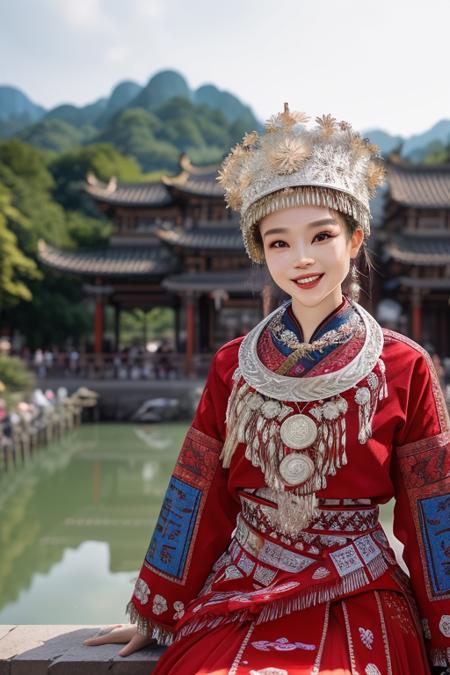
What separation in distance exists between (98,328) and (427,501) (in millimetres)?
17843

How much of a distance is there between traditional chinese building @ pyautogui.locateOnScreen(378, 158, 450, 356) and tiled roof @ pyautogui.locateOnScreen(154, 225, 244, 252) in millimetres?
4320

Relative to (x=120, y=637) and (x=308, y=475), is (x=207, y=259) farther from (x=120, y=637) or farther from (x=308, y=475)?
(x=308, y=475)

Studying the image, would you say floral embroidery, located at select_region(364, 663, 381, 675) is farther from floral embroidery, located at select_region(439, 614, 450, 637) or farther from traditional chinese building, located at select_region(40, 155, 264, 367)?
traditional chinese building, located at select_region(40, 155, 264, 367)

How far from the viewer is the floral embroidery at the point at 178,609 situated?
1.92 m

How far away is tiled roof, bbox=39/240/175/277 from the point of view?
19203mm

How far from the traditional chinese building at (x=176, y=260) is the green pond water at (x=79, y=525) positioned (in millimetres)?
5754

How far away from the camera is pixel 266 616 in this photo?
1.68m

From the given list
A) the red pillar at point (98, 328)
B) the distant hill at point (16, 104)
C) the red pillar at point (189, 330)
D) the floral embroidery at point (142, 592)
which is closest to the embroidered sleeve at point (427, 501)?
the floral embroidery at point (142, 592)

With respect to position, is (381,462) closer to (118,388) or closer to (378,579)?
(378,579)

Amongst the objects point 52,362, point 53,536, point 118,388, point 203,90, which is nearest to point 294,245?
point 53,536

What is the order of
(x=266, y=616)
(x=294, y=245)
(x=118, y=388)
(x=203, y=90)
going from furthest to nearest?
(x=203, y=90) → (x=118, y=388) → (x=294, y=245) → (x=266, y=616)

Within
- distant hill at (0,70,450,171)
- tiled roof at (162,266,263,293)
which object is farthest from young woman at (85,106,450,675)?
distant hill at (0,70,450,171)

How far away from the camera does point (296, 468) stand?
5.86 feet

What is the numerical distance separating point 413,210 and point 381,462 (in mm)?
19158
